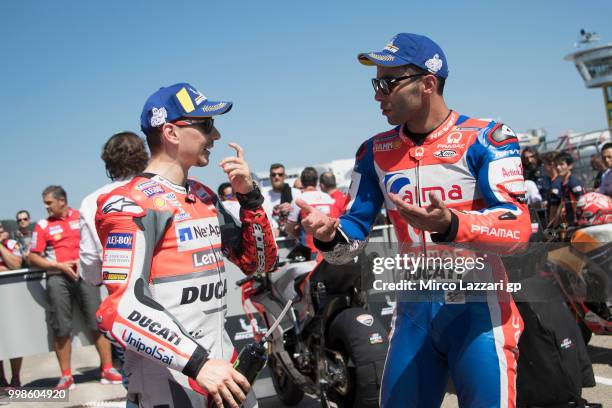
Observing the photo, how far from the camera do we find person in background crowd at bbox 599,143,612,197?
306 inches

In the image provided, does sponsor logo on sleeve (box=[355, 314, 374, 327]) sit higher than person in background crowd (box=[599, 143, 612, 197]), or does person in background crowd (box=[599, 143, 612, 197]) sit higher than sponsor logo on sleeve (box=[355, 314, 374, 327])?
person in background crowd (box=[599, 143, 612, 197])

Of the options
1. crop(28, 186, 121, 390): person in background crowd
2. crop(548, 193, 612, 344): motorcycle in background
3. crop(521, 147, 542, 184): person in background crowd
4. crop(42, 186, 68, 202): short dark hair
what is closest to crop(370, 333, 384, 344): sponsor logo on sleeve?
crop(548, 193, 612, 344): motorcycle in background

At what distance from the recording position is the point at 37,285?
6961 mm

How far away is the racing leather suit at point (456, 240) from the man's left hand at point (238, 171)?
1.35 ft

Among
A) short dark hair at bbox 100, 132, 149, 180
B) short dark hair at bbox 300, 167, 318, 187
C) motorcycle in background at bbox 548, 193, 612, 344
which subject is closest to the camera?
short dark hair at bbox 100, 132, 149, 180

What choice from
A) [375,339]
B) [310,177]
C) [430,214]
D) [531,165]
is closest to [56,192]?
[310,177]

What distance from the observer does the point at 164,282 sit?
232 centimetres

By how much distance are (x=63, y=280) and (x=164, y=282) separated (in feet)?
A: 16.2

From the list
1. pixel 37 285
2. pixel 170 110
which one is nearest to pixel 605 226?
pixel 170 110

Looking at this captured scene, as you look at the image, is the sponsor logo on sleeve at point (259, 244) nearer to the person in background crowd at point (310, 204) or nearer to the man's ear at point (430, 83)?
the man's ear at point (430, 83)

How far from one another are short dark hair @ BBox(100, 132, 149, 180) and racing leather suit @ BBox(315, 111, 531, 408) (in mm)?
2367

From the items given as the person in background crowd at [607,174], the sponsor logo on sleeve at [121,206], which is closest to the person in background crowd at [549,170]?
the person in background crowd at [607,174]

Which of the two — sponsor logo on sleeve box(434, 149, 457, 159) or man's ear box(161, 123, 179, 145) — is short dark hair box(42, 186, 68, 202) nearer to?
man's ear box(161, 123, 179, 145)

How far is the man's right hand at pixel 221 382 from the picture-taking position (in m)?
1.94
